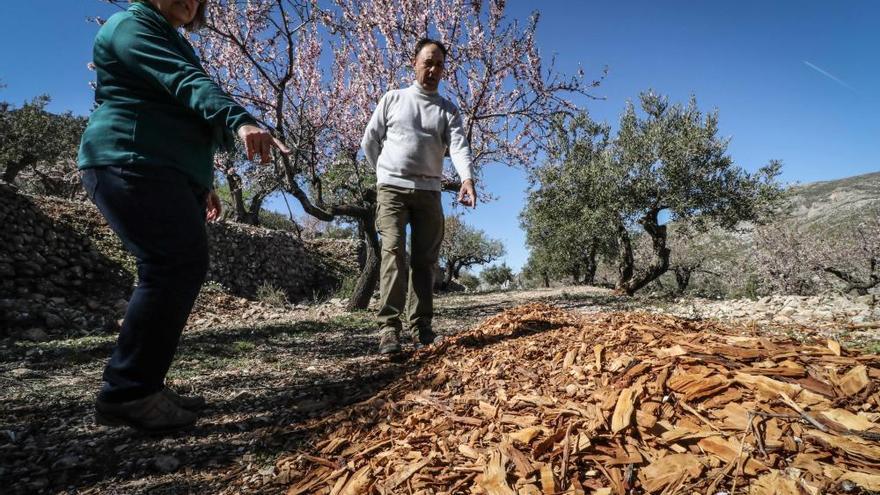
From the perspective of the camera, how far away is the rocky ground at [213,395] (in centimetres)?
188

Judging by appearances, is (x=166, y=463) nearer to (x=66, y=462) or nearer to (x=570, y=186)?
(x=66, y=462)

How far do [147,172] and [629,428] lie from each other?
7.83 feet

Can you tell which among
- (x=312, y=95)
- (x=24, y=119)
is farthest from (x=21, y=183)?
(x=312, y=95)

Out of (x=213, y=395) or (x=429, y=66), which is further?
(x=429, y=66)

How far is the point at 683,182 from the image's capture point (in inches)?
491

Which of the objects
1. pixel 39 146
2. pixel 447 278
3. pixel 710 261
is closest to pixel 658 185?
pixel 447 278

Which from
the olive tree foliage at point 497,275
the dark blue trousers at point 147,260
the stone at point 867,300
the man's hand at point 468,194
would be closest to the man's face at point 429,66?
the man's hand at point 468,194

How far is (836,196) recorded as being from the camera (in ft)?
234

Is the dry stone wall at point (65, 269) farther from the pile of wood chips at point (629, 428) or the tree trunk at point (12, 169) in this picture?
the tree trunk at point (12, 169)

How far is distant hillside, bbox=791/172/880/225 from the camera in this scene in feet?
202

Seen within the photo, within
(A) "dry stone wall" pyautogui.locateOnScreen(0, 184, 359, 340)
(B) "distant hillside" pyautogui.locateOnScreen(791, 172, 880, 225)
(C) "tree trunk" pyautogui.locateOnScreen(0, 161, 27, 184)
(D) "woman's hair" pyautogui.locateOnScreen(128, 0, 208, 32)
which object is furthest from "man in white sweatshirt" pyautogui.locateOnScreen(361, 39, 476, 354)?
(B) "distant hillside" pyautogui.locateOnScreen(791, 172, 880, 225)

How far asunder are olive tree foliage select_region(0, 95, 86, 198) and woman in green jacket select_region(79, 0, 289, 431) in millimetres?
28406

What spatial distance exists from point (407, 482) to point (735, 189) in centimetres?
1446

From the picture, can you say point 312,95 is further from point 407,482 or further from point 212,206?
point 407,482
